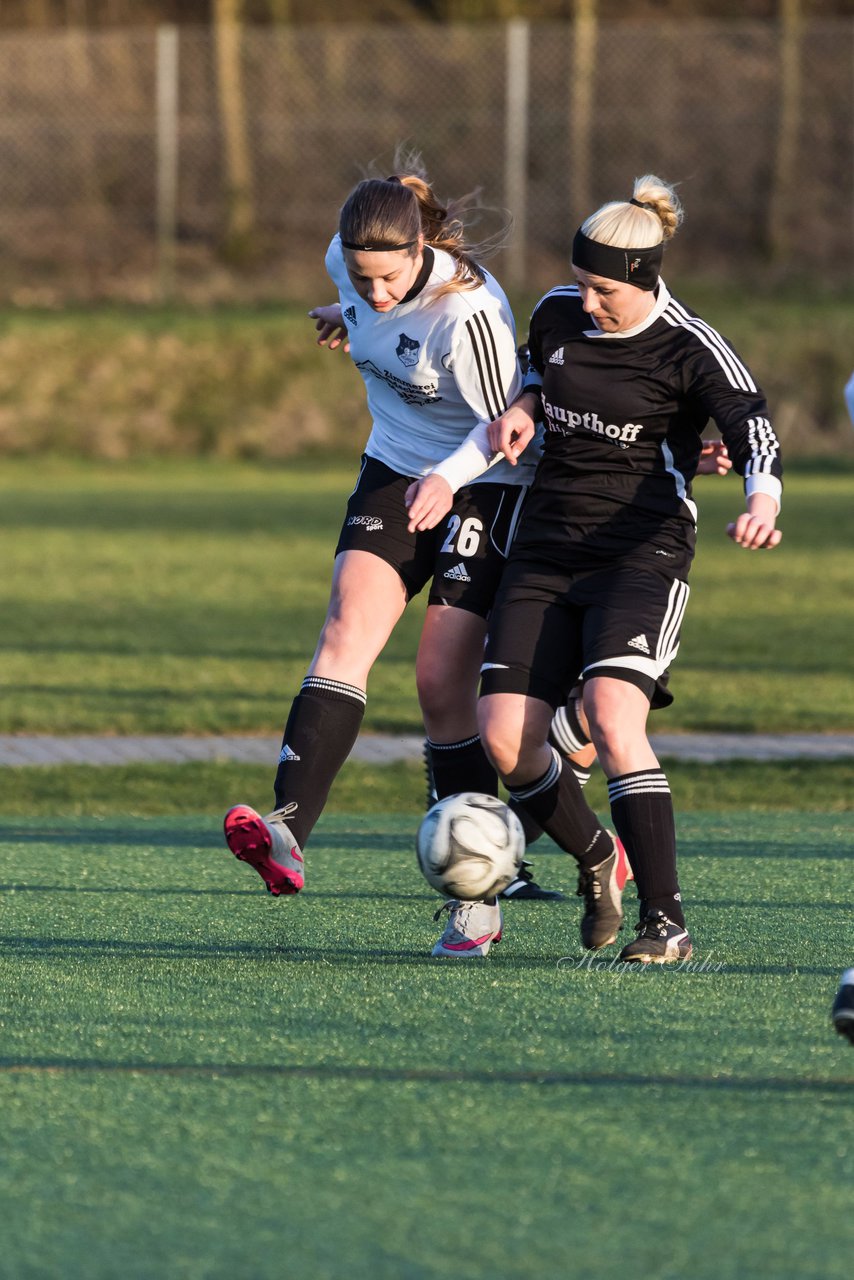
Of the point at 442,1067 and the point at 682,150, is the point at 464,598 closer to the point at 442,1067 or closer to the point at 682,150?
the point at 442,1067

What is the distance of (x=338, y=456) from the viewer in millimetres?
30531

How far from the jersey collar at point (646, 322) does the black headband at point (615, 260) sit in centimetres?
11

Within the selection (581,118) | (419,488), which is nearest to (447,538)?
(419,488)

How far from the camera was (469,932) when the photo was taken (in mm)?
5188

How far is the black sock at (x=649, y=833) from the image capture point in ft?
16.2

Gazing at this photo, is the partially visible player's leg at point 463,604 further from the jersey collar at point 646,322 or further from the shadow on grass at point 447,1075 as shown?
the shadow on grass at point 447,1075

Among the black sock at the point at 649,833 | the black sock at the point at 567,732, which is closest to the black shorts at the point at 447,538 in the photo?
the black sock at the point at 649,833

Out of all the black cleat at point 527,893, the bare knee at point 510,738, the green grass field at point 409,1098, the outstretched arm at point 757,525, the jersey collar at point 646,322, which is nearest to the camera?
the green grass field at point 409,1098

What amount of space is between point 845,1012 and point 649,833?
1124 millimetres

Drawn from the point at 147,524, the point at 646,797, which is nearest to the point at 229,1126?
the point at 646,797

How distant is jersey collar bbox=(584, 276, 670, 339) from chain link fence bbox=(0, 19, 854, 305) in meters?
24.7

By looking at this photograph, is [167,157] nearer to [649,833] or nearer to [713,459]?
[713,459]

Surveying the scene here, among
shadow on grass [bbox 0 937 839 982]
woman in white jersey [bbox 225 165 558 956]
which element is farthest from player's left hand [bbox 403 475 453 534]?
shadow on grass [bbox 0 937 839 982]

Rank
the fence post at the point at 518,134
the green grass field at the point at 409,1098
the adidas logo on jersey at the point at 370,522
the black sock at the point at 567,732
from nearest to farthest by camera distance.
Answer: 1. the green grass field at the point at 409,1098
2. the adidas logo on jersey at the point at 370,522
3. the black sock at the point at 567,732
4. the fence post at the point at 518,134
